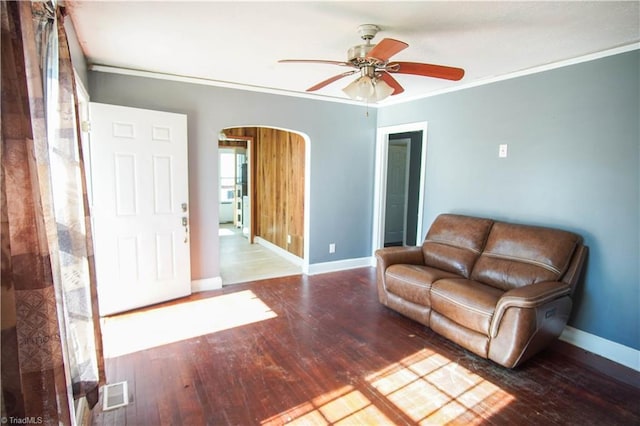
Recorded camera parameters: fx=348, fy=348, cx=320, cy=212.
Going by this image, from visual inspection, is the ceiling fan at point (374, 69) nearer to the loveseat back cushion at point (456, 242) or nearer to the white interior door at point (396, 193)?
the loveseat back cushion at point (456, 242)

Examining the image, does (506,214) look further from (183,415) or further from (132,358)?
(132,358)

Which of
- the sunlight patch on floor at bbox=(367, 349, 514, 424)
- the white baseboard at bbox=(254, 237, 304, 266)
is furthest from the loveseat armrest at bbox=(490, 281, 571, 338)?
the white baseboard at bbox=(254, 237, 304, 266)

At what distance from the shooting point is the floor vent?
82.7 inches

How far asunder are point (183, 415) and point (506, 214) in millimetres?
3257

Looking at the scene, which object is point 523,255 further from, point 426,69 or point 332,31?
point 332,31

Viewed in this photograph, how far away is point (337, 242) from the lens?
16.3 ft

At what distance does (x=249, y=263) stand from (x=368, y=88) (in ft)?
11.7

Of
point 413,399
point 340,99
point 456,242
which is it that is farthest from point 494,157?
point 413,399

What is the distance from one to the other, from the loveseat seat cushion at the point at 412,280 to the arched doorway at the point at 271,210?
1680mm

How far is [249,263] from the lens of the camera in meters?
5.29

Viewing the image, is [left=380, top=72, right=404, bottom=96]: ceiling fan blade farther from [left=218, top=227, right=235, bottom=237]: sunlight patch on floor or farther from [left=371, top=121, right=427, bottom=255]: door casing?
[left=218, top=227, right=235, bottom=237]: sunlight patch on floor

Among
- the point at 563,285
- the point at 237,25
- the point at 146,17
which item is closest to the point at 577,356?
the point at 563,285

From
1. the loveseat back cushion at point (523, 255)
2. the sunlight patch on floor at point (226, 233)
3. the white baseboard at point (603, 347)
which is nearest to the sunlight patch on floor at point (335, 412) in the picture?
the loveseat back cushion at point (523, 255)

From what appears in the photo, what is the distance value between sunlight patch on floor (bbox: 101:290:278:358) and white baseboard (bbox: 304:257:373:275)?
1130 millimetres
